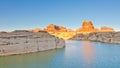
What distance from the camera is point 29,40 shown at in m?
43.6

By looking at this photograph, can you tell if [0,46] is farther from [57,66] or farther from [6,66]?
[57,66]

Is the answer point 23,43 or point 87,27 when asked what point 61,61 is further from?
point 87,27

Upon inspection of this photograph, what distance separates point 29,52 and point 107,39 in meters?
47.0

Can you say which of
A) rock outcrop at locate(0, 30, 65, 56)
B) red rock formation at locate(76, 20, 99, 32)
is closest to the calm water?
rock outcrop at locate(0, 30, 65, 56)

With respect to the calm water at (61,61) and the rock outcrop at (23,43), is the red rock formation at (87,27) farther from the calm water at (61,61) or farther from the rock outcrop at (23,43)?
the calm water at (61,61)

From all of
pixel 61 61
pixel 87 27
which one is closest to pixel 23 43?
pixel 61 61

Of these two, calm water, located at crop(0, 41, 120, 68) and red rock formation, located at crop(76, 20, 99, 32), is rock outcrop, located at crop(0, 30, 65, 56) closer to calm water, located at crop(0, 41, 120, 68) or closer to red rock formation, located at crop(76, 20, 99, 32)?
calm water, located at crop(0, 41, 120, 68)

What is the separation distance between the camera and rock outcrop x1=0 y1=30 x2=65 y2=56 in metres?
38.6

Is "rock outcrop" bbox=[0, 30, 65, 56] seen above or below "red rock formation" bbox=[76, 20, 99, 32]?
below

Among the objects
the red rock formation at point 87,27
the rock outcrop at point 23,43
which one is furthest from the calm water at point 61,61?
the red rock formation at point 87,27

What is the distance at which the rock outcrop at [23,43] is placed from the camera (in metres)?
38.6

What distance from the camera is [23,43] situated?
4162 centimetres

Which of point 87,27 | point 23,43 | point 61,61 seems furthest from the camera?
point 87,27

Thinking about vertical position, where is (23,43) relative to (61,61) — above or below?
above
